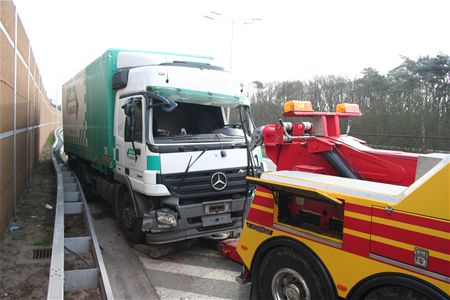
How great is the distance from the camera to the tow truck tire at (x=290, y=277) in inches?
121

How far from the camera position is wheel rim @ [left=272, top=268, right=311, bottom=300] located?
3236 mm

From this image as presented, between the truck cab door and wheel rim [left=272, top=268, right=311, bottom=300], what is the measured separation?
2645mm

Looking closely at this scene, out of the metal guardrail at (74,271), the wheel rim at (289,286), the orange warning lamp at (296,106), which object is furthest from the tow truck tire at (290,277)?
the metal guardrail at (74,271)

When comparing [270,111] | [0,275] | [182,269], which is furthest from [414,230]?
[270,111]

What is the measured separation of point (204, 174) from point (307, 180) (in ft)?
8.58

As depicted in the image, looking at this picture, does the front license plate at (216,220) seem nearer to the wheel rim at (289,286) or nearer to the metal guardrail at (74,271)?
the metal guardrail at (74,271)

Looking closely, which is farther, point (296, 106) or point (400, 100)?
point (400, 100)

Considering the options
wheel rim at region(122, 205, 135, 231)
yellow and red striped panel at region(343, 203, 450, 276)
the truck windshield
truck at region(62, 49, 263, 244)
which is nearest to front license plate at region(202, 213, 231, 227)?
truck at region(62, 49, 263, 244)

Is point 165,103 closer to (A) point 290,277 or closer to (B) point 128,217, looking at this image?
(B) point 128,217

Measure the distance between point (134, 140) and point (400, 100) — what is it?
18.6 metres

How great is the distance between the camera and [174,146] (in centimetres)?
549

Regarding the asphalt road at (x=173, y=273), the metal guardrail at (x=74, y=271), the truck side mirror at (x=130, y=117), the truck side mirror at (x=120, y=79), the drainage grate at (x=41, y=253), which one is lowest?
the asphalt road at (x=173, y=273)

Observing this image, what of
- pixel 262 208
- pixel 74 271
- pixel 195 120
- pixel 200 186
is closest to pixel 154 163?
pixel 200 186

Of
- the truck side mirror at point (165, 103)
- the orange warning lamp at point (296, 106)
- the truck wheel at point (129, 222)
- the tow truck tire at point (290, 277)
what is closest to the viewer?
the tow truck tire at point (290, 277)
